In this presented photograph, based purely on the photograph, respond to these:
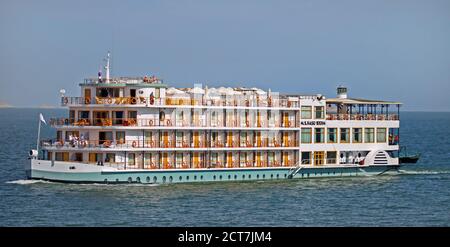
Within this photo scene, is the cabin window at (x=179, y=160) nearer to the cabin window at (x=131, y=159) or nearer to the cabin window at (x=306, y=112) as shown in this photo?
the cabin window at (x=131, y=159)

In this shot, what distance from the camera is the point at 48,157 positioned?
6769cm

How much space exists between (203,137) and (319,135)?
10.2m

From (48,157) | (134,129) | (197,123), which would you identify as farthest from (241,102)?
(48,157)

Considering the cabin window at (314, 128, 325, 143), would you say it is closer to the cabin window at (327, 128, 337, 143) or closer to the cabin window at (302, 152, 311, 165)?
the cabin window at (327, 128, 337, 143)

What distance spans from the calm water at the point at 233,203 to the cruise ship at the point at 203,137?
55.8 inches

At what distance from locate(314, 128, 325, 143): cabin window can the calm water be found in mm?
3567

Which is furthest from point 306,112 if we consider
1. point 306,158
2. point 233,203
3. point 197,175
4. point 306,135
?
point 233,203

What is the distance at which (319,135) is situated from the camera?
247ft

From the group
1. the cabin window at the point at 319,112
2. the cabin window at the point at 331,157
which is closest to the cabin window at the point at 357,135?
the cabin window at the point at 331,157

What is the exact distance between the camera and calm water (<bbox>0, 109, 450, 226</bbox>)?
53.1 metres

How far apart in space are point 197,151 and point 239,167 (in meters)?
3.41
